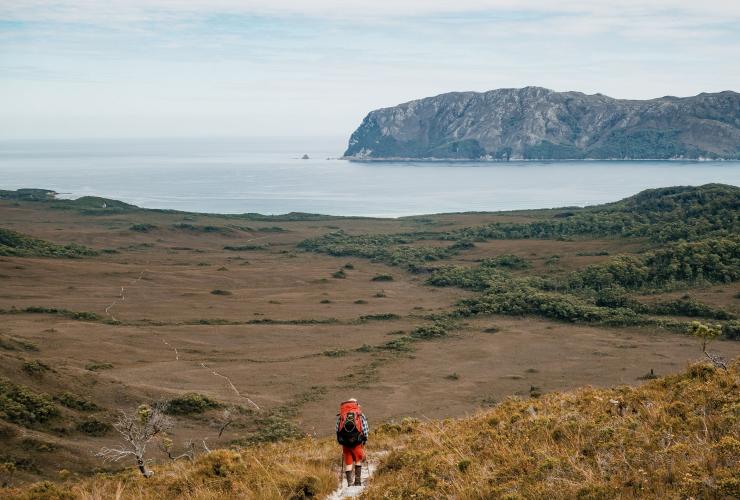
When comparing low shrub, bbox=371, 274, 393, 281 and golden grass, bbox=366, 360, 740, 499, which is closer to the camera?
golden grass, bbox=366, 360, 740, 499

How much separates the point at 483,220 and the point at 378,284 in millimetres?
49791

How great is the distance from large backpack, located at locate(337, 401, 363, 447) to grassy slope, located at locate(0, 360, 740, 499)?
73 centimetres

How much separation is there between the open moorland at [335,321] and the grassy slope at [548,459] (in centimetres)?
86

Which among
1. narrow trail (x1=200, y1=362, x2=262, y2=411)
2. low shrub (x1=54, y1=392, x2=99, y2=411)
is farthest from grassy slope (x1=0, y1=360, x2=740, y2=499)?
narrow trail (x1=200, y1=362, x2=262, y2=411)

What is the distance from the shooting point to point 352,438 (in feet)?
38.8

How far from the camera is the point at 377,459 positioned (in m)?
13.8

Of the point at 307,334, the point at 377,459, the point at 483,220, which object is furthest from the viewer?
the point at 483,220

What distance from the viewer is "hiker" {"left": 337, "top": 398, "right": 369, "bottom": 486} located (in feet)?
38.8

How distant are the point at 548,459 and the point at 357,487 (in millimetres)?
3552

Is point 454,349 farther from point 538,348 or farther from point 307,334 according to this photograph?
point 307,334

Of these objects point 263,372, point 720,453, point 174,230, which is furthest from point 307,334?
point 174,230

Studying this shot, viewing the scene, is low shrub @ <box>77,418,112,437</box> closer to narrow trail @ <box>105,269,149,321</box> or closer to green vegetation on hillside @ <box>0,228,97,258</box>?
narrow trail @ <box>105,269,149,321</box>

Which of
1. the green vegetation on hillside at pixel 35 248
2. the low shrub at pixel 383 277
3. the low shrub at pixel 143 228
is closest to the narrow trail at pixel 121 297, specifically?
the green vegetation on hillside at pixel 35 248

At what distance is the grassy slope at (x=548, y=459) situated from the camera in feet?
29.1
